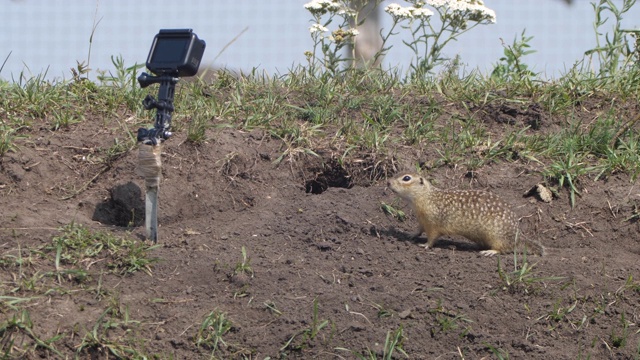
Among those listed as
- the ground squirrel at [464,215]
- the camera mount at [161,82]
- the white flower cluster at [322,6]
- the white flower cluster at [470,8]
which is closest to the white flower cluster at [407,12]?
the white flower cluster at [470,8]

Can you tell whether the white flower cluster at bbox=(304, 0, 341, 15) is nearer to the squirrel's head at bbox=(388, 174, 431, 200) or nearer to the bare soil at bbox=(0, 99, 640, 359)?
the bare soil at bbox=(0, 99, 640, 359)

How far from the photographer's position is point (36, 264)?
5.27 meters

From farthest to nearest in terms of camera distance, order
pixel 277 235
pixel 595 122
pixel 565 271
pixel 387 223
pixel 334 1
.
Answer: pixel 334 1
pixel 595 122
pixel 387 223
pixel 277 235
pixel 565 271

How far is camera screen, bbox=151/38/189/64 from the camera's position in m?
5.57

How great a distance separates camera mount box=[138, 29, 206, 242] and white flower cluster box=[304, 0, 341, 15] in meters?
2.49

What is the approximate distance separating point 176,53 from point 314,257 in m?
1.56

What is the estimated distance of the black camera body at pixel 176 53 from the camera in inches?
219

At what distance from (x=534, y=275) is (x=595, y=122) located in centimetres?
249

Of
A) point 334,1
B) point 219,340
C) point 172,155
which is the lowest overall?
point 219,340

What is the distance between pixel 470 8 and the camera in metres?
7.94

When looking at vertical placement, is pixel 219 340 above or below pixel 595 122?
below

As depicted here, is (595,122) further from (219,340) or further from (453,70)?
(219,340)

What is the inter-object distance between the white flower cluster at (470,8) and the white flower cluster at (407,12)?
0.09 meters

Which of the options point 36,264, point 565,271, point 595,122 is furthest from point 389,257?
point 595,122
